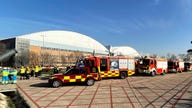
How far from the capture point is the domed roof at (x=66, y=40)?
119062 millimetres

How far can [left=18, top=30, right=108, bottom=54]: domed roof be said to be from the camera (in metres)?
119

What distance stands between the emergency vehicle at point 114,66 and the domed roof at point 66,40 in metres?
87.1

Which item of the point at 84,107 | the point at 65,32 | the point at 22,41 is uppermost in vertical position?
the point at 65,32

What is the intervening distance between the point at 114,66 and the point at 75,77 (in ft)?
24.4

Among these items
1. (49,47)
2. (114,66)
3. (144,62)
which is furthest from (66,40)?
(114,66)

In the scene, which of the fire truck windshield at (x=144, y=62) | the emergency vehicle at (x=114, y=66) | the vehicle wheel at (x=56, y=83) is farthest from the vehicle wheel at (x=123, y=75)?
the vehicle wheel at (x=56, y=83)

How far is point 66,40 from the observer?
443 feet

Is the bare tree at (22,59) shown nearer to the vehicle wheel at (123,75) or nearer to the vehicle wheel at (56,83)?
the vehicle wheel at (123,75)

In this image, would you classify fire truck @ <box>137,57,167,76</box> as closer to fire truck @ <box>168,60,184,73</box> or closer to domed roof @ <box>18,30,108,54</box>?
fire truck @ <box>168,60,184,73</box>

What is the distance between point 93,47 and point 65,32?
69.3ft

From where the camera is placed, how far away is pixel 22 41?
329ft

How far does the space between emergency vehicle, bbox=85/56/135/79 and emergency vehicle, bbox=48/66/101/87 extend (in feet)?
14.6

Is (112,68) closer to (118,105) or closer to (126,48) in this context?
(118,105)

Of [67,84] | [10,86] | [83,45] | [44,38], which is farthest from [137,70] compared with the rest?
[83,45]
